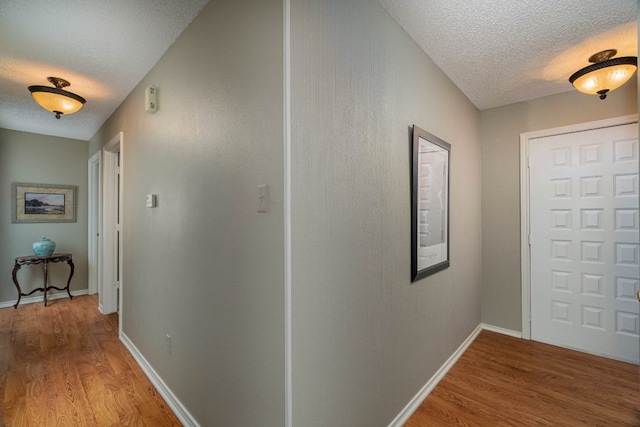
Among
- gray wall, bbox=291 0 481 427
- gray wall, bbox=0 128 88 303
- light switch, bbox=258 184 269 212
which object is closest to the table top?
gray wall, bbox=0 128 88 303

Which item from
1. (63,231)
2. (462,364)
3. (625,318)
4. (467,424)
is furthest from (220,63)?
(63,231)

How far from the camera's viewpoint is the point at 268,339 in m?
1.16

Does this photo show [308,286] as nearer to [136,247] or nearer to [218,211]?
[218,211]

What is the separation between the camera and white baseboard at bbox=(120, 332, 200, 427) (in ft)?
5.60

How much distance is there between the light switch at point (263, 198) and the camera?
1157 mm

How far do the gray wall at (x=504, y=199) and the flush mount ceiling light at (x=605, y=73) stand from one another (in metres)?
0.72

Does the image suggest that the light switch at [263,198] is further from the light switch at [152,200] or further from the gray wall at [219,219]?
the light switch at [152,200]

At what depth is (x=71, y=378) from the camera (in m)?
2.23

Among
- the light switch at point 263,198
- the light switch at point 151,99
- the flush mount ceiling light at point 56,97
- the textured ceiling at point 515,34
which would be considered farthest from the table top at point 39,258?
the textured ceiling at point 515,34

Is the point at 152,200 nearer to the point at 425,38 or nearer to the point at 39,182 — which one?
A: the point at 425,38

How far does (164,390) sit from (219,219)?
144cm

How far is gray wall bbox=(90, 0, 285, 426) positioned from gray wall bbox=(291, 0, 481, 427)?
0.36 ft

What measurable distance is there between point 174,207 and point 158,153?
19.9 inches

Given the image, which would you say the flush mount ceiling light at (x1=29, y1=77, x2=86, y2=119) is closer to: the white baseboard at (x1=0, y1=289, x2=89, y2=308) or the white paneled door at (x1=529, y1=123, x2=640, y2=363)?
the white baseboard at (x1=0, y1=289, x2=89, y2=308)
